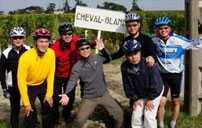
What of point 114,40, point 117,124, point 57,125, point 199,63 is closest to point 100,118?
point 57,125

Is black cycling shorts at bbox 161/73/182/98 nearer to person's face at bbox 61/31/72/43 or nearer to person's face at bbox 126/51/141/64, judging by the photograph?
person's face at bbox 126/51/141/64

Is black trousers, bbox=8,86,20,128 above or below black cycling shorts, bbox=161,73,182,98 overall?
below

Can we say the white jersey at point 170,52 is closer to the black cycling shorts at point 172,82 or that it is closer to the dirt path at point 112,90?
the black cycling shorts at point 172,82

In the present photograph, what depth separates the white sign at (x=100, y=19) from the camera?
8.35 metres

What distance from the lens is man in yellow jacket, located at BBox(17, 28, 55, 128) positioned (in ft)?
22.9

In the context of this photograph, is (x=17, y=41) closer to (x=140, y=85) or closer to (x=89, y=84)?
(x=89, y=84)

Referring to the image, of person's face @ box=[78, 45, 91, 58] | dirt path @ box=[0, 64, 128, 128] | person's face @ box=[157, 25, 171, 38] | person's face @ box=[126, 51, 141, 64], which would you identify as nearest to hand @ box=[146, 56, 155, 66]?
person's face @ box=[126, 51, 141, 64]

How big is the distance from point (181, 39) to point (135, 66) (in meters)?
1.11

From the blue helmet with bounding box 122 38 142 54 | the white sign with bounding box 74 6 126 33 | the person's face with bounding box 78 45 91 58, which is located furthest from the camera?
the white sign with bounding box 74 6 126 33

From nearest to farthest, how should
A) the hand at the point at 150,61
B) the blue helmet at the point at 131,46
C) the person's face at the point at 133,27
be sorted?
1. the blue helmet at the point at 131,46
2. the hand at the point at 150,61
3. the person's face at the point at 133,27

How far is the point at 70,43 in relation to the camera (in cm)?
780

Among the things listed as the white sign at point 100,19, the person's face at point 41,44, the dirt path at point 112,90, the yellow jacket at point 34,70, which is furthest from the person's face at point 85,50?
the dirt path at point 112,90

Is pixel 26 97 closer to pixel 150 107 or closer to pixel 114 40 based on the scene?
pixel 150 107

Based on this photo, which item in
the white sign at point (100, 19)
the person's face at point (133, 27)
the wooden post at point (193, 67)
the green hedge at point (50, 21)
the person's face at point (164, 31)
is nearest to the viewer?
the person's face at point (133, 27)
